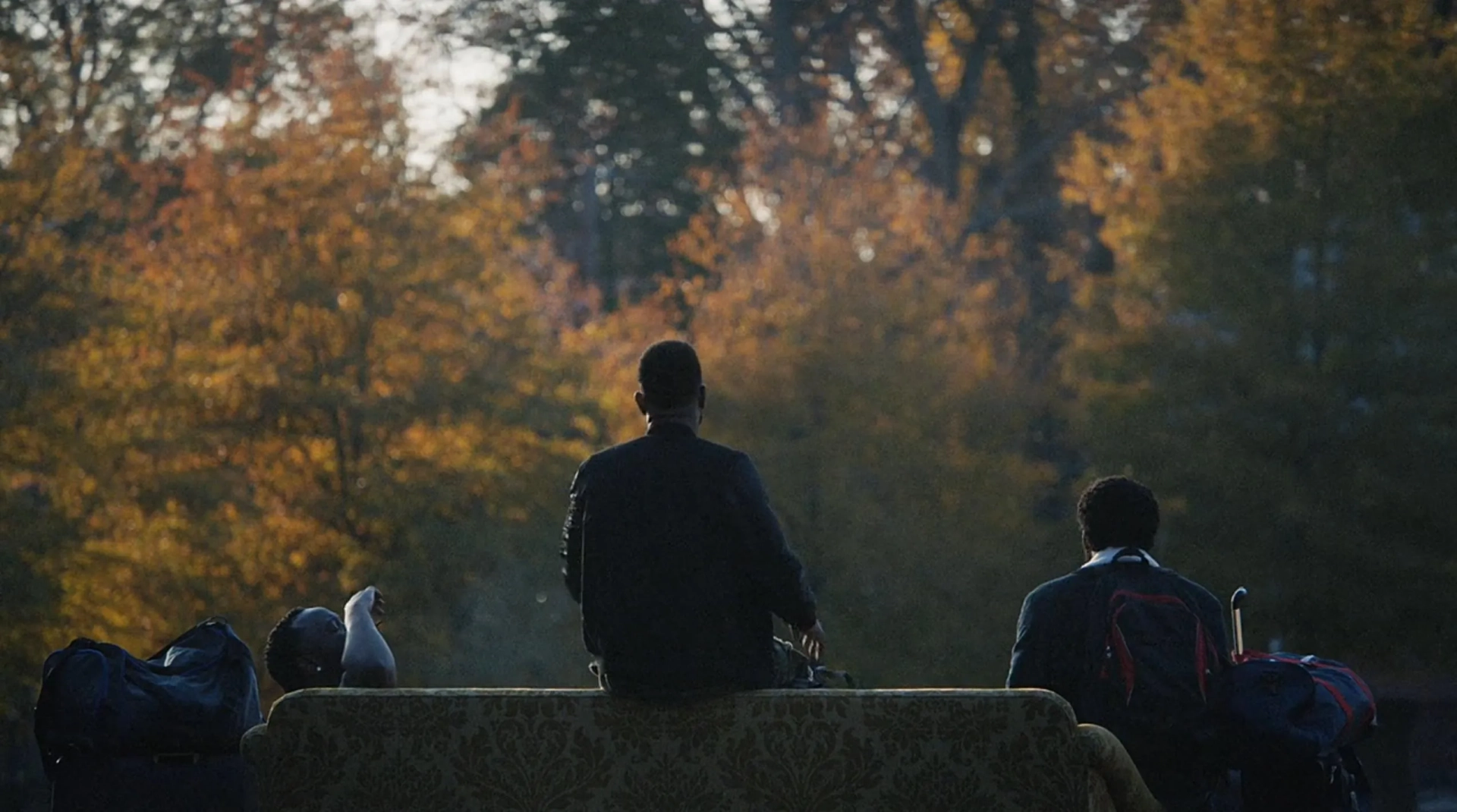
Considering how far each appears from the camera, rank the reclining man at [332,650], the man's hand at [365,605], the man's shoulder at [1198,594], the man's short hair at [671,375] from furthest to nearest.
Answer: the man's hand at [365,605] → the reclining man at [332,650] → the man's shoulder at [1198,594] → the man's short hair at [671,375]

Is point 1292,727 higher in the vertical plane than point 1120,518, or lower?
lower

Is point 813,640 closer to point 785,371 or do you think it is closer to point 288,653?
point 288,653

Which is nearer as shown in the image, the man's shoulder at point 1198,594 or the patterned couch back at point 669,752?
the patterned couch back at point 669,752

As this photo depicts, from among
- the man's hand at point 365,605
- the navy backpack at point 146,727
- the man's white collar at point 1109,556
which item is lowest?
the navy backpack at point 146,727

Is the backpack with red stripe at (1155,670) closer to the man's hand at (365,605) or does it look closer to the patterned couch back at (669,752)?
the patterned couch back at (669,752)

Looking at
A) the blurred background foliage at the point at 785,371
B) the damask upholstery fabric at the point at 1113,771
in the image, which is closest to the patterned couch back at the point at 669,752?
the damask upholstery fabric at the point at 1113,771

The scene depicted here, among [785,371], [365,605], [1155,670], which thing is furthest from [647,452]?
[785,371]

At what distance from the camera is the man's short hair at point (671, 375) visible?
6.65m

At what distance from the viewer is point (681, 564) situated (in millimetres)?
6586

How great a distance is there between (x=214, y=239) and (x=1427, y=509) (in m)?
12.2

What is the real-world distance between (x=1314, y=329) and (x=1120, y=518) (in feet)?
49.5

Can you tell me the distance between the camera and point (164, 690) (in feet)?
26.1

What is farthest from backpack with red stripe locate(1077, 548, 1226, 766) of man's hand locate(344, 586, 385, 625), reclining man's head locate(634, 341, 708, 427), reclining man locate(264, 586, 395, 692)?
man's hand locate(344, 586, 385, 625)

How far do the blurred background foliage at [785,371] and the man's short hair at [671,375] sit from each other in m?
15.0
